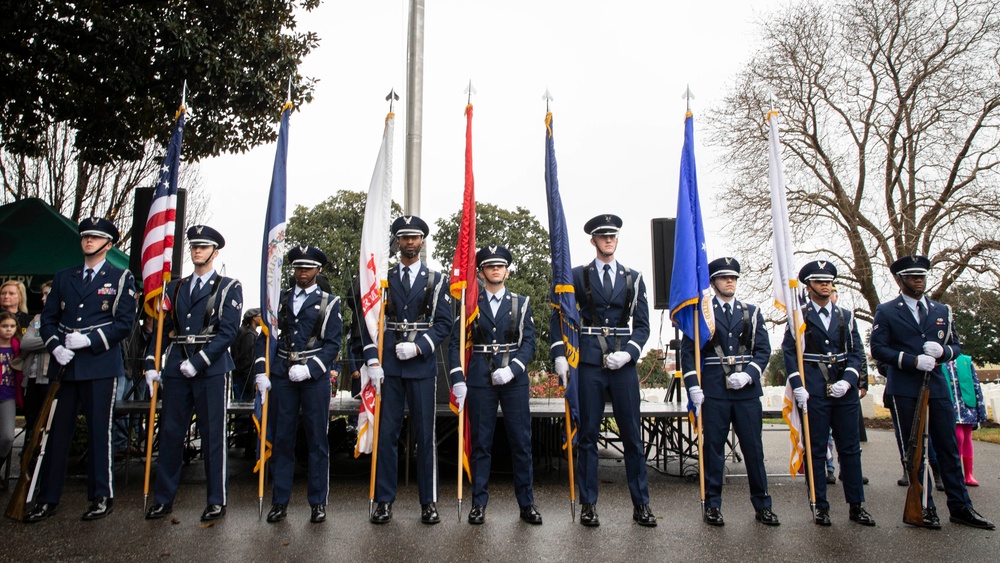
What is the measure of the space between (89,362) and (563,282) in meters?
3.68

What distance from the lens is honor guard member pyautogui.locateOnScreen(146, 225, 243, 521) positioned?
5.57 m

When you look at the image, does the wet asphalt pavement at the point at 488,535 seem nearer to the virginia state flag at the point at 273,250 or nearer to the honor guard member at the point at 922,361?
the honor guard member at the point at 922,361

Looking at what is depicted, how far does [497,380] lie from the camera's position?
552 cm

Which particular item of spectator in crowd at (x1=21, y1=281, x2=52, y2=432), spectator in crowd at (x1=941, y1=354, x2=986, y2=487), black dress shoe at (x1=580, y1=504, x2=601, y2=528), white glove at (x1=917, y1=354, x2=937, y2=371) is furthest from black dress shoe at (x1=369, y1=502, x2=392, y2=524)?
spectator in crowd at (x1=941, y1=354, x2=986, y2=487)

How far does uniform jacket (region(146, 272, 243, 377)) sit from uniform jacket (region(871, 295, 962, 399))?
5.16 m

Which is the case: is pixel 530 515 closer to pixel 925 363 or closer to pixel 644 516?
pixel 644 516

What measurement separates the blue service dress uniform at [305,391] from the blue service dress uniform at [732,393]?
111 inches

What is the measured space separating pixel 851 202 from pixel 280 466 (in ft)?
58.5

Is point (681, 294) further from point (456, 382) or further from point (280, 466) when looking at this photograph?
point (280, 466)

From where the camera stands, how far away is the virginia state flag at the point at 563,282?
5.58 m

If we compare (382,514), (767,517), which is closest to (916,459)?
(767,517)

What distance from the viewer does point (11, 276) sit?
34.9 feet

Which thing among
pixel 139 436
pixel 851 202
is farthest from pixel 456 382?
pixel 851 202

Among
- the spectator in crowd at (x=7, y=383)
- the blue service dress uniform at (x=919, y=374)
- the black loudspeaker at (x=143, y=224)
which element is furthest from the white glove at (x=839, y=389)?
the spectator in crowd at (x=7, y=383)
